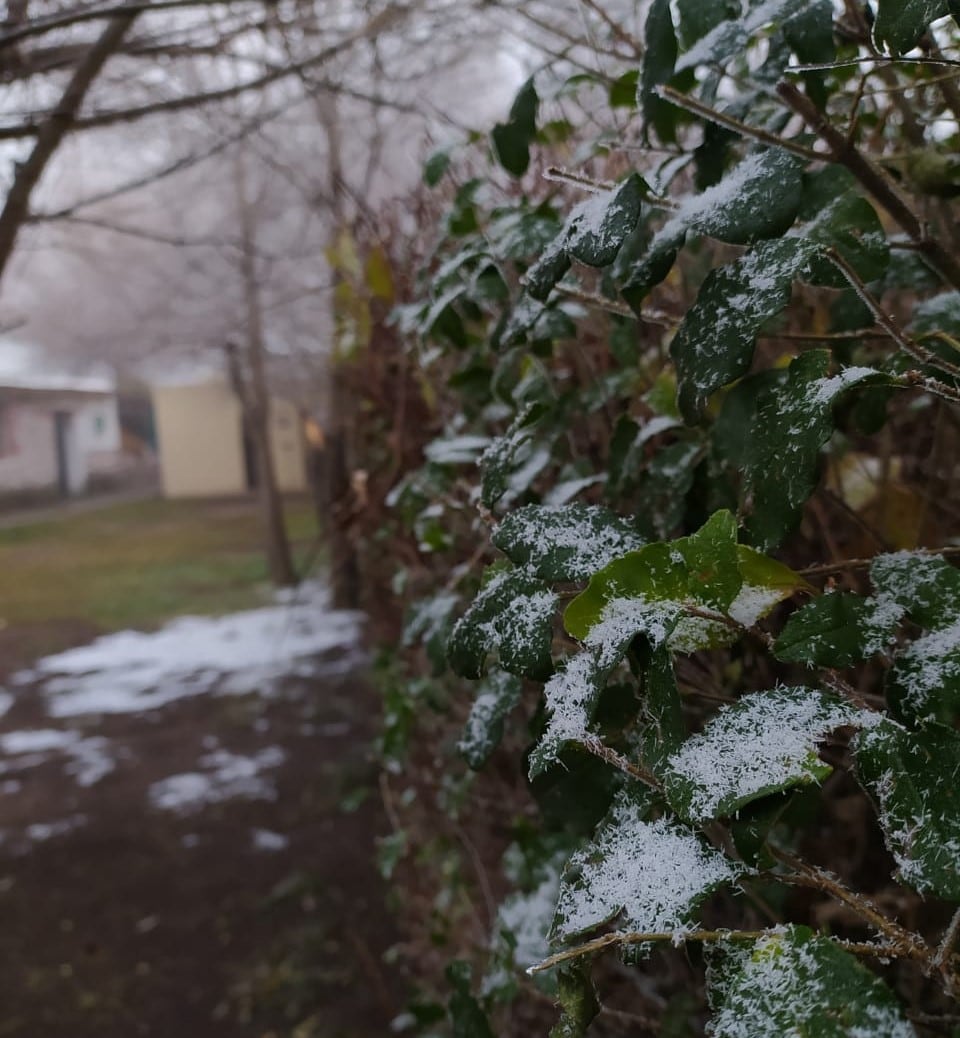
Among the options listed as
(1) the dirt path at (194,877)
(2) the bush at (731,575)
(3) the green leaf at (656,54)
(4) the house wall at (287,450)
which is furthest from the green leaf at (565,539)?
(4) the house wall at (287,450)

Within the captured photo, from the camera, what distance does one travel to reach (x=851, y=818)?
1.36 metres

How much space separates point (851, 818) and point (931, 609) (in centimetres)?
85

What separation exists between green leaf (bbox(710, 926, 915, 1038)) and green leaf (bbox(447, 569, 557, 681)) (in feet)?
0.95

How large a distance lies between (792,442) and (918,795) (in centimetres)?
28

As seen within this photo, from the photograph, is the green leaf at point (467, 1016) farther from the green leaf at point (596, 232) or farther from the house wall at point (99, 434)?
the house wall at point (99, 434)

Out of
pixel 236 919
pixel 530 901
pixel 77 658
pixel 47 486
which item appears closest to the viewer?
pixel 530 901

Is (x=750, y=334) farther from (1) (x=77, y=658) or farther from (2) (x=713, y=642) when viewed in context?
(1) (x=77, y=658)

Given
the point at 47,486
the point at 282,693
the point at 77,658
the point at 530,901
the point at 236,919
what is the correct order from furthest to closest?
the point at 47,486 < the point at 77,658 < the point at 282,693 < the point at 236,919 < the point at 530,901

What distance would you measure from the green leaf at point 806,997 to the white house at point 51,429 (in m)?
12.8

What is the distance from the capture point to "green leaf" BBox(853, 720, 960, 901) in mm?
533

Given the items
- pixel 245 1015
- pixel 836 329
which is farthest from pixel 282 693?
pixel 836 329

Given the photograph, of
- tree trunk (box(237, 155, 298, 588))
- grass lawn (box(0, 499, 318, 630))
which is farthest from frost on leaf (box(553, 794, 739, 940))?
tree trunk (box(237, 155, 298, 588))

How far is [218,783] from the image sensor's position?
176 inches

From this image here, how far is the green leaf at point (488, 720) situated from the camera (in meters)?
0.91
